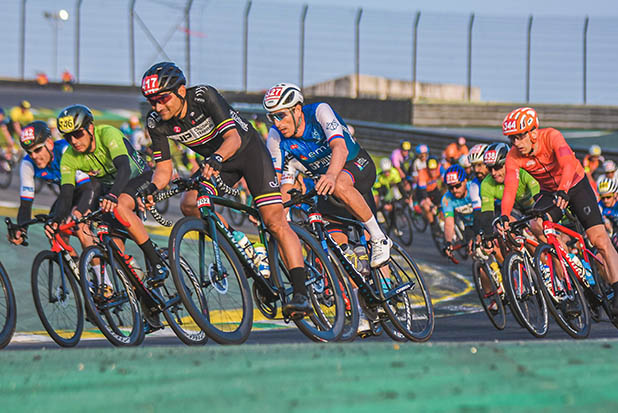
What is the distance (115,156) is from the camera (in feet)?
→ 23.0

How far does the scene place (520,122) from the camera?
7531mm

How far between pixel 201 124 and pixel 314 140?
948mm

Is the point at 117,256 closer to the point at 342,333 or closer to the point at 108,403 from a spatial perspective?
the point at 342,333

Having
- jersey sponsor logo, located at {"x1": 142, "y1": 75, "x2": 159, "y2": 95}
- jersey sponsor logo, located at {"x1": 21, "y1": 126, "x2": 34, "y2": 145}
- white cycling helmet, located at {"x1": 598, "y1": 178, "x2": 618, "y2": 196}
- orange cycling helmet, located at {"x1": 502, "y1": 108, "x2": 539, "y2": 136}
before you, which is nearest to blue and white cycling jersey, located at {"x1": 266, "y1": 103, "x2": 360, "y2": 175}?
jersey sponsor logo, located at {"x1": 142, "y1": 75, "x2": 159, "y2": 95}

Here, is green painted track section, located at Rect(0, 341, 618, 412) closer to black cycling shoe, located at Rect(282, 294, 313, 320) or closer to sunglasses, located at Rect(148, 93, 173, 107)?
black cycling shoe, located at Rect(282, 294, 313, 320)

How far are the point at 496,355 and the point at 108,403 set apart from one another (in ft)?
5.30

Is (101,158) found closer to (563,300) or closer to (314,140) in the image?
(314,140)

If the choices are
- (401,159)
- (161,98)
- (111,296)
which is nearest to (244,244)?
(161,98)

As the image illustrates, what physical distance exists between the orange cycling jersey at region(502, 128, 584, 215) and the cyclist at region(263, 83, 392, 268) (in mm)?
1644

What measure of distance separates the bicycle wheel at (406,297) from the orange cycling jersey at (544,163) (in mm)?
1401

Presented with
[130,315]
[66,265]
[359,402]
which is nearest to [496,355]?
[359,402]

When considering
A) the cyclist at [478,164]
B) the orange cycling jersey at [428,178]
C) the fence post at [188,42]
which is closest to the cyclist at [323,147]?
the cyclist at [478,164]

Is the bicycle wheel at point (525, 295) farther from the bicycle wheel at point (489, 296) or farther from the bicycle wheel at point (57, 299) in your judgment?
the bicycle wheel at point (57, 299)

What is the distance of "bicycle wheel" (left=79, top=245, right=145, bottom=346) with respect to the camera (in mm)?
6324
